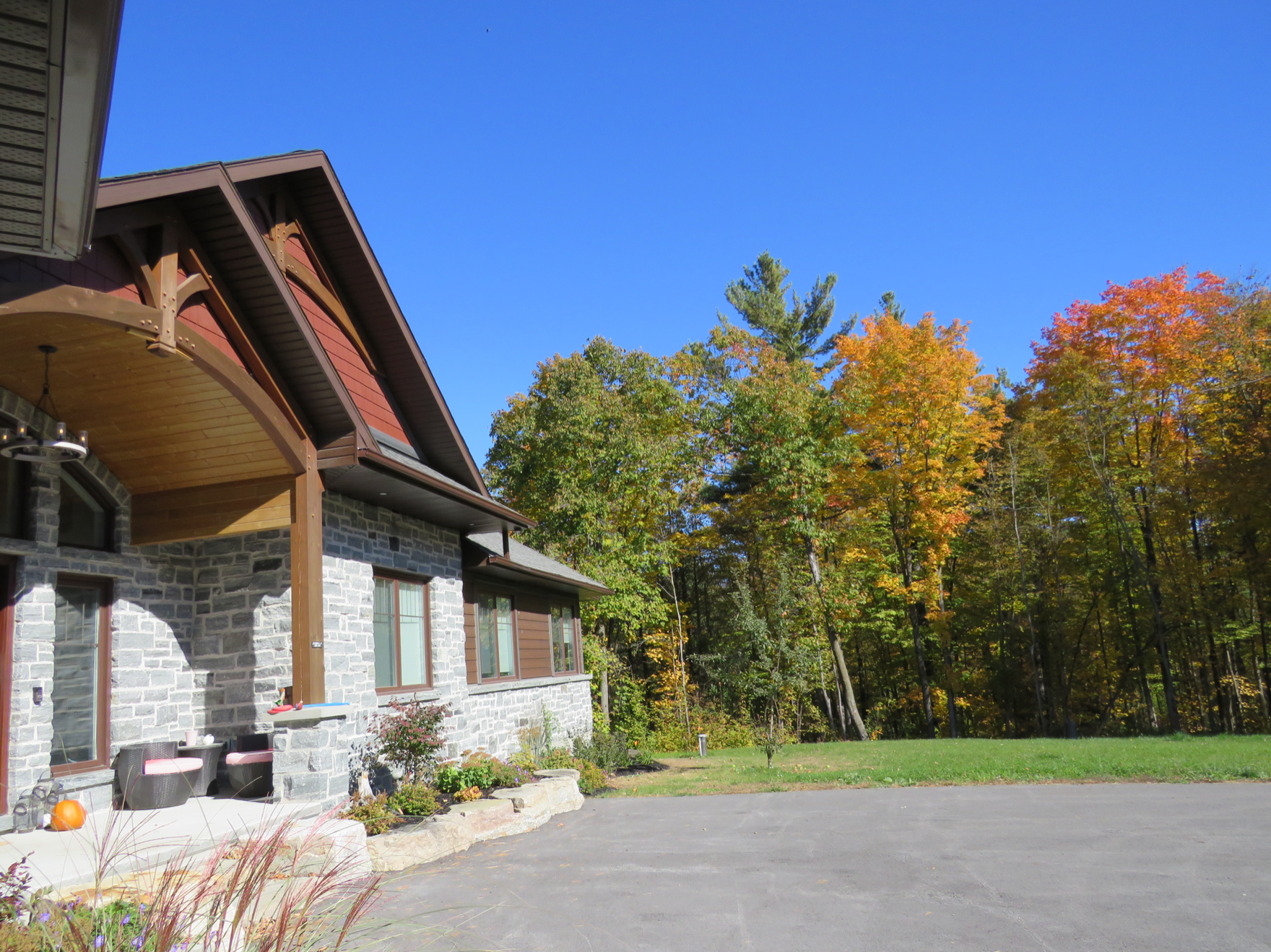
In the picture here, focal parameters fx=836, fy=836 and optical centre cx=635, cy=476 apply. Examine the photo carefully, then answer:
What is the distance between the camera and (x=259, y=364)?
7.40 meters

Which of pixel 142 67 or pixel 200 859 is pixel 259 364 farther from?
pixel 200 859

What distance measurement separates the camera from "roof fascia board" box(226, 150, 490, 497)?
818 centimetres

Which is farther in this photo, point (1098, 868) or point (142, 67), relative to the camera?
point (1098, 868)

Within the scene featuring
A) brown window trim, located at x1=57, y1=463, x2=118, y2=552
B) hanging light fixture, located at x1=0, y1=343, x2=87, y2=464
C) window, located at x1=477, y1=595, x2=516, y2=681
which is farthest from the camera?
window, located at x1=477, y1=595, x2=516, y2=681

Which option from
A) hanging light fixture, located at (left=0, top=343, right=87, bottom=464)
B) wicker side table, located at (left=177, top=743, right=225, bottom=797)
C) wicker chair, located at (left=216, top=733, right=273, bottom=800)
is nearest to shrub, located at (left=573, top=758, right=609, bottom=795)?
wicker chair, located at (left=216, top=733, right=273, bottom=800)

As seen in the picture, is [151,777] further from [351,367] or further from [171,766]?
[351,367]

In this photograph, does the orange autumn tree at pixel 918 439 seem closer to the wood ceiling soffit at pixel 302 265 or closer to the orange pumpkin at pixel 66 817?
the wood ceiling soffit at pixel 302 265

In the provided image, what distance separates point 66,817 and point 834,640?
19.7 meters

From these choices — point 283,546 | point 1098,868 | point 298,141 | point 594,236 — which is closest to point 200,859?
point 283,546

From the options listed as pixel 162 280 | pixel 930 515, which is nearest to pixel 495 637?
pixel 162 280

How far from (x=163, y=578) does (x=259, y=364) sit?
2.68m

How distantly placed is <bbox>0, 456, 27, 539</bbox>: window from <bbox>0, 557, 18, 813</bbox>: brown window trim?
27 centimetres

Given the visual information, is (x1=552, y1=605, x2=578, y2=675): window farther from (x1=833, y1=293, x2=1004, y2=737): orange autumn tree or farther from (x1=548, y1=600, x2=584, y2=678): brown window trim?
(x1=833, y1=293, x2=1004, y2=737): orange autumn tree

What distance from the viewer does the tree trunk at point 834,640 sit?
2289 centimetres
